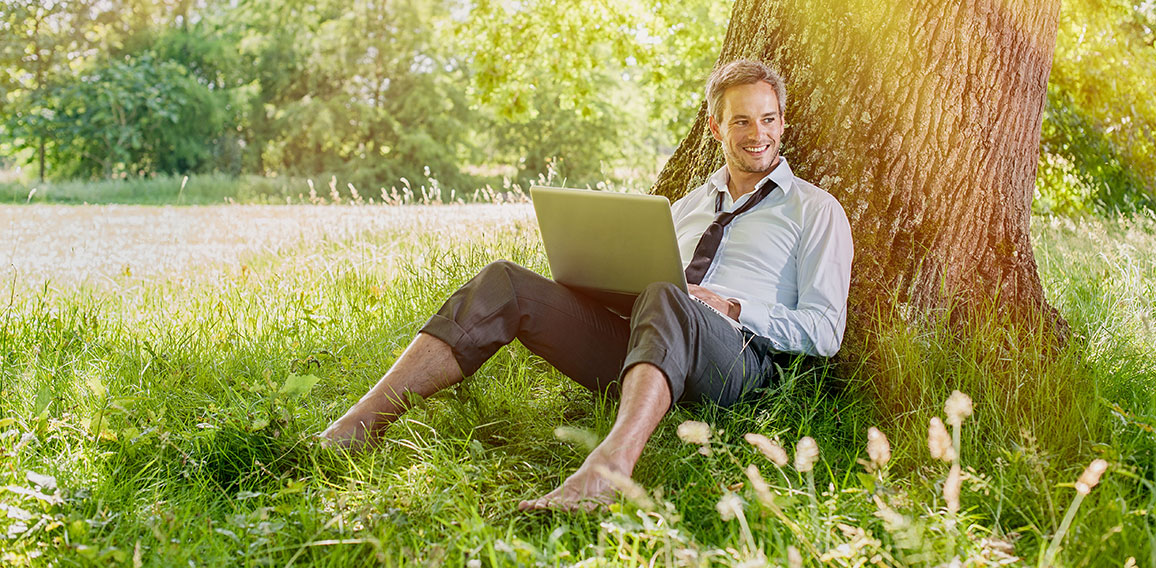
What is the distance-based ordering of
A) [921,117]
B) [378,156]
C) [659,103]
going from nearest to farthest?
[921,117]
[659,103]
[378,156]

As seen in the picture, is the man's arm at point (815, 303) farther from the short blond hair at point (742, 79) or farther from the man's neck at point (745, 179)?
the short blond hair at point (742, 79)

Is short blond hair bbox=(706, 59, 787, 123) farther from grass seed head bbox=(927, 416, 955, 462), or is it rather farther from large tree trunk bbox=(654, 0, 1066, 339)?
grass seed head bbox=(927, 416, 955, 462)

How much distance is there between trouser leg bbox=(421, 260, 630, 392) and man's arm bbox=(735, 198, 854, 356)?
1.59ft

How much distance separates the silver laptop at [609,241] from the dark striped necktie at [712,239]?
29cm

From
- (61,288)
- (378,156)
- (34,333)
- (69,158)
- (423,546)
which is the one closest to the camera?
(423,546)

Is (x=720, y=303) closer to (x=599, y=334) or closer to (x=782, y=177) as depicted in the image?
(x=599, y=334)

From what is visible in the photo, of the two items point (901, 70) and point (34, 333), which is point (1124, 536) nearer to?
point (901, 70)

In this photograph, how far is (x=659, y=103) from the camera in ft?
74.4

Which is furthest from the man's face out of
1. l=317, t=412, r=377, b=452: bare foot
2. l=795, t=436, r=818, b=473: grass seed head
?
l=795, t=436, r=818, b=473: grass seed head

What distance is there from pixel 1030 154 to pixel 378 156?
2855 centimetres

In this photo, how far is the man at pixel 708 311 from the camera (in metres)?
2.82

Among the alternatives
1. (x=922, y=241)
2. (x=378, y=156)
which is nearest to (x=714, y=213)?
(x=922, y=241)

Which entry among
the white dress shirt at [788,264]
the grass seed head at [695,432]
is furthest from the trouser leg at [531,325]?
the grass seed head at [695,432]

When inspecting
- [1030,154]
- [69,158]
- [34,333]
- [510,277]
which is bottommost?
[69,158]
